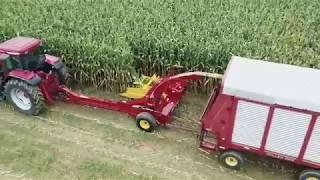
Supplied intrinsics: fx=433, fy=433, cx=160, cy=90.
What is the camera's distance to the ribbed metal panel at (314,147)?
6.76m

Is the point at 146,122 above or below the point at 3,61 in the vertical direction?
below

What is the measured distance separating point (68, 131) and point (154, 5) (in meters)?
4.94

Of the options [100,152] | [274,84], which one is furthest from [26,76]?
[274,84]

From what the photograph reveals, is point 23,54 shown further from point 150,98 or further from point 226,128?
point 226,128

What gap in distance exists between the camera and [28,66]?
9000 mm

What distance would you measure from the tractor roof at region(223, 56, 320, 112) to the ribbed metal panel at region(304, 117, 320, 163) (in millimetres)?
385

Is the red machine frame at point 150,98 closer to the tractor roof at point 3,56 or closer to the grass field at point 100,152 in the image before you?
the grass field at point 100,152

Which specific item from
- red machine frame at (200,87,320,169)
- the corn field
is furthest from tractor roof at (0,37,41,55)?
red machine frame at (200,87,320,169)

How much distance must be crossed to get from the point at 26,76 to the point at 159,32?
341 cm

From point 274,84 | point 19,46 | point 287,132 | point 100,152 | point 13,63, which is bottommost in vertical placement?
point 100,152

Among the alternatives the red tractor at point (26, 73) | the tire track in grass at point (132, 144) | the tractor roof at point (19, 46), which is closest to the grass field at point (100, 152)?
the tire track in grass at point (132, 144)

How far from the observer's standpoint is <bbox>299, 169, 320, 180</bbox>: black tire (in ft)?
23.4

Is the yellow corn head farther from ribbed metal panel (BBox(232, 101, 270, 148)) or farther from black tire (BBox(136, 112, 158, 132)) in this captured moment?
ribbed metal panel (BBox(232, 101, 270, 148))

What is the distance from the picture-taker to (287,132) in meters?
6.95
